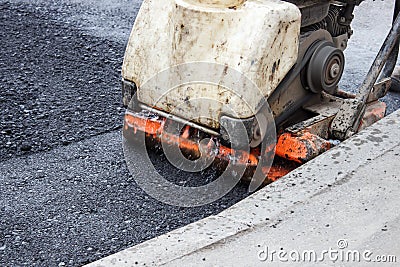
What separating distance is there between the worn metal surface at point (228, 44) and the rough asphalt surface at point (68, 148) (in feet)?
1.53

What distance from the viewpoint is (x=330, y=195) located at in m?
2.36

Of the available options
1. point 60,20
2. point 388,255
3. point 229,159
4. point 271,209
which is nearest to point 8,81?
point 60,20

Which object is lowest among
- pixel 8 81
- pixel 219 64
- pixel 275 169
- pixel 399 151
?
pixel 8 81

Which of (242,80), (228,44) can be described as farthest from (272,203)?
(228,44)

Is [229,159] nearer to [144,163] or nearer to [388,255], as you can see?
[144,163]

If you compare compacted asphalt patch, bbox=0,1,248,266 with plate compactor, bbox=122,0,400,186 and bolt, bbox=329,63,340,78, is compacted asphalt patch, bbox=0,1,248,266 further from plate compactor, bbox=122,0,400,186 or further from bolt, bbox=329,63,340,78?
bolt, bbox=329,63,340,78

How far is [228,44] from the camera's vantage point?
2.60 meters

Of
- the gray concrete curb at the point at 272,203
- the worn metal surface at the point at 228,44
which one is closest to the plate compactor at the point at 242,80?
the worn metal surface at the point at 228,44

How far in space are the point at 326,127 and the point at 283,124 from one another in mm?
184

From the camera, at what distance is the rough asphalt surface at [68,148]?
260 centimetres

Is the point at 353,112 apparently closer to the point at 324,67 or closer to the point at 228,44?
the point at 324,67

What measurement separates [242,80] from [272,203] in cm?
50

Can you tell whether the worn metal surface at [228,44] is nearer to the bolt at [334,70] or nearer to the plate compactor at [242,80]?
the plate compactor at [242,80]

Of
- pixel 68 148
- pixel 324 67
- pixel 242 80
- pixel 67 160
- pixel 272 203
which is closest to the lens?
pixel 272 203
